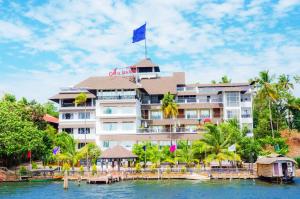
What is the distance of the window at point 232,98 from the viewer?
2584 inches

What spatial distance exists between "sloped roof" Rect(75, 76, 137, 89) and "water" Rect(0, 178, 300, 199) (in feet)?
62.4

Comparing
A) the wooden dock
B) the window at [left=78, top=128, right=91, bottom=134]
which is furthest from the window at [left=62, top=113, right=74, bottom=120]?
the wooden dock

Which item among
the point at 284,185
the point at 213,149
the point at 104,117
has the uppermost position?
the point at 104,117

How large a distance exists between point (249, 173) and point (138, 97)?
2377 centimetres

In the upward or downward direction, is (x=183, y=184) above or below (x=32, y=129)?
below

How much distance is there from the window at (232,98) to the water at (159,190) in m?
19.5

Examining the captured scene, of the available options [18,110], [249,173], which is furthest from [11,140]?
[249,173]

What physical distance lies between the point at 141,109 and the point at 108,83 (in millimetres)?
8113

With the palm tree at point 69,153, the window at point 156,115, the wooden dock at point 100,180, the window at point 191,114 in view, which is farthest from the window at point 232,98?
the palm tree at point 69,153

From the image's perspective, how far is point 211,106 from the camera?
67125 mm

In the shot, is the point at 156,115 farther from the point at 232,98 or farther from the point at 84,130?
the point at 232,98

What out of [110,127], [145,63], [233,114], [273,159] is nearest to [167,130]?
[110,127]

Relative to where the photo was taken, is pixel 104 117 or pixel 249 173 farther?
pixel 104 117

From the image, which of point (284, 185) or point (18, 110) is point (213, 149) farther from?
point (18, 110)
